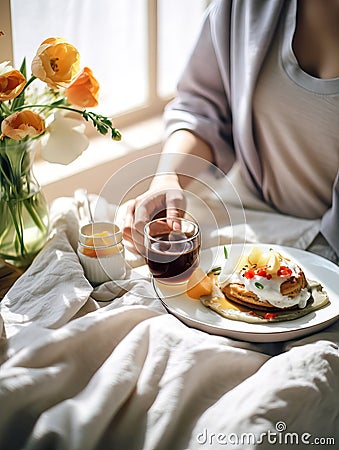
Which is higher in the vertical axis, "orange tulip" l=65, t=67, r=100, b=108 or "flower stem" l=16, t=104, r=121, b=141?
"orange tulip" l=65, t=67, r=100, b=108

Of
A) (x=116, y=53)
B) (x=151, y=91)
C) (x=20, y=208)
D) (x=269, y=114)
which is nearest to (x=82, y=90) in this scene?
(x=20, y=208)

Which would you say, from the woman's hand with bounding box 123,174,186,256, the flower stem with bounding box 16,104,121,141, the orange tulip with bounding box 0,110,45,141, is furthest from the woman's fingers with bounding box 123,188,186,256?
the orange tulip with bounding box 0,110,45,141

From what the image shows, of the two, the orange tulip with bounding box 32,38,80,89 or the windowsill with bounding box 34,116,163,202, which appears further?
the windowsill with bounding box 34,116,163,202

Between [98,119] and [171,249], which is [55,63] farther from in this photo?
[171,249]

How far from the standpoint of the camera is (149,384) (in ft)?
3.31

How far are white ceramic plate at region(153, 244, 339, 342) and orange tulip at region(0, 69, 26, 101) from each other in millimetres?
376

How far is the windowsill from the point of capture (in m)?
1.75

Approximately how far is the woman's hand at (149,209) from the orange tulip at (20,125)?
0.76ft

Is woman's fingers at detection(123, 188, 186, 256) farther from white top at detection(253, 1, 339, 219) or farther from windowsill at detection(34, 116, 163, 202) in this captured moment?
windowsill at detection(34, 116, 163, 202)

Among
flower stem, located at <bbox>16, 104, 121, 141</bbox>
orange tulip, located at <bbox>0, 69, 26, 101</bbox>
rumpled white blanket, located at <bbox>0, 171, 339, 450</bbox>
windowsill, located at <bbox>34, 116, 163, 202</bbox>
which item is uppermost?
orange tulip, located at <bbox>0, 69, 26, 101</bbox>

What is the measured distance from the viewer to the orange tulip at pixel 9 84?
114cm

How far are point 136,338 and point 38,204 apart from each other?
367mm

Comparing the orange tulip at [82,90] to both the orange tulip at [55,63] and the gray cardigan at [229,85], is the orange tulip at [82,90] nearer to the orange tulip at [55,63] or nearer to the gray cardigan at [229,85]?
the orange tulip at [55,63]

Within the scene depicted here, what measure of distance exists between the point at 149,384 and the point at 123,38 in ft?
3.90
